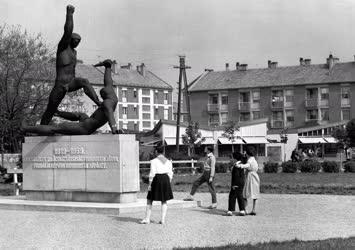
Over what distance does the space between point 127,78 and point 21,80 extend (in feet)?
196

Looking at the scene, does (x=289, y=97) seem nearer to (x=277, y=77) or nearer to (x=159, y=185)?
(x=277, y=77)

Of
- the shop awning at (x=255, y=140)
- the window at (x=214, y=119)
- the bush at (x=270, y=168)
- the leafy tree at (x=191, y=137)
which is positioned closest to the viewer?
the bush at (x=270, y=168)

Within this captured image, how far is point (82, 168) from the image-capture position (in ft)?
66.4

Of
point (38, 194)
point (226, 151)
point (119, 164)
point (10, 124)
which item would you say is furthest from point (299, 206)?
point (226, 151)

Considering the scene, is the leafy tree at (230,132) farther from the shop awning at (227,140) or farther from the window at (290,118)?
the window at (290,118)

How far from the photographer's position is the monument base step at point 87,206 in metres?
18.2

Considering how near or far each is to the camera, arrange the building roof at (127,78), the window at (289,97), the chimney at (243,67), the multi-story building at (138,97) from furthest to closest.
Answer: the multi-story building at (138,97) → the chimney at (243,67) → the building roof at (127,78) → the window at (289,97)

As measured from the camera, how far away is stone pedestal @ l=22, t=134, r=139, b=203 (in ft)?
64.1

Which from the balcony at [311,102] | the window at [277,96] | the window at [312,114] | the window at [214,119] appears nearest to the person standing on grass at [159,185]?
the balcony at [311,102]

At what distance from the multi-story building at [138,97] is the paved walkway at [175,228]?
81772mm

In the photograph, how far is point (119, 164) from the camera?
19484 mm

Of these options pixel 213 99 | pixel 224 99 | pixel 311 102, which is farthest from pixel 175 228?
pixel 213 99

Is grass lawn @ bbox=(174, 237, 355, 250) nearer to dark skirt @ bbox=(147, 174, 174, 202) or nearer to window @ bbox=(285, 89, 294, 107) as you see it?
dark skirt @ bbox=(147, 174, 174, 202)

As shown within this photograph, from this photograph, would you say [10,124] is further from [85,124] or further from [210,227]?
[210,227]
